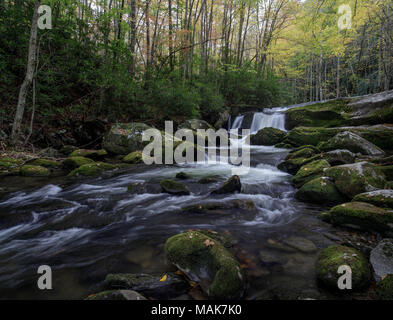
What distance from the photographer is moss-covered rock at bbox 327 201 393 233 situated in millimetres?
2779

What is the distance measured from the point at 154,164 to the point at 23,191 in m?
3.93

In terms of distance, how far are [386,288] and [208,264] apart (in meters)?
1.62

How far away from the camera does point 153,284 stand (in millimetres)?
2055

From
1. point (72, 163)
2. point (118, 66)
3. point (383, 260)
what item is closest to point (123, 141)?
point (72, 163)

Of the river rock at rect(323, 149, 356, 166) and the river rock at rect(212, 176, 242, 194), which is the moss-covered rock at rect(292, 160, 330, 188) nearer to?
the river rock at rect(323, 149, 356, 166)

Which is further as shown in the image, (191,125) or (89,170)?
(191,125)

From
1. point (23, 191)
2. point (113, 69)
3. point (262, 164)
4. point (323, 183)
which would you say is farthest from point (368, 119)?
point (23, 191)

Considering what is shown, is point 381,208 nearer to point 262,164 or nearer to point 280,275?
point 280,275

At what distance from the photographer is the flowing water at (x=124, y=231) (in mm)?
2273

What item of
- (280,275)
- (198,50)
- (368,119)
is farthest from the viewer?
(198,50)

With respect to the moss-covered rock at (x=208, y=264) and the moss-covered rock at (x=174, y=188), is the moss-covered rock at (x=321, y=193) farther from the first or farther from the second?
the moss-covered rock at (x=208, y=264)

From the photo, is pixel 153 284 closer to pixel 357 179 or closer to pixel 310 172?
pixel 357 179

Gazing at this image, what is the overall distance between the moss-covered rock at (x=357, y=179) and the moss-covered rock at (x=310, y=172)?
640 mm

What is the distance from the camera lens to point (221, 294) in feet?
6.23
